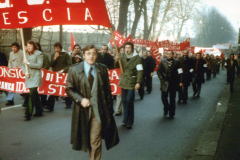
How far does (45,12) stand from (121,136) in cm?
268

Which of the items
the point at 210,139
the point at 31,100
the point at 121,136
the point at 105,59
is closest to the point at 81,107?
the point at 121,136

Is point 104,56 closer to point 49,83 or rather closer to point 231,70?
point 49,83

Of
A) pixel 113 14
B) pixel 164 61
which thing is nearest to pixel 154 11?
pixel 113 14

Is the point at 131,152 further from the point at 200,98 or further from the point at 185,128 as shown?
the point at 200,98

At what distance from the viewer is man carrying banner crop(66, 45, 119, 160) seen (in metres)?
3.84

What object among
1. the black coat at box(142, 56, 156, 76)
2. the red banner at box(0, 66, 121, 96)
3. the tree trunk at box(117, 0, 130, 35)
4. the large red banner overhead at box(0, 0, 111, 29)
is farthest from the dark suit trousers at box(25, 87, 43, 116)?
the tree trunk at box(117, 0, 130, 35)

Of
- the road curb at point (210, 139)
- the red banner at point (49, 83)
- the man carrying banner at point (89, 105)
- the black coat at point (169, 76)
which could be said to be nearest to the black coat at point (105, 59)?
the red banner at point (49, 83)

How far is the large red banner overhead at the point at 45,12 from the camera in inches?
195

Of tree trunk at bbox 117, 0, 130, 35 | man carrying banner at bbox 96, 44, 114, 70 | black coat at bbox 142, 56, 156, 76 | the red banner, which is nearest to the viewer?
the red banner

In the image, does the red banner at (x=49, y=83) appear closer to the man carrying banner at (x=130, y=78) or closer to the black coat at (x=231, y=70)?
the man carrying banner at (x=130, y=78)

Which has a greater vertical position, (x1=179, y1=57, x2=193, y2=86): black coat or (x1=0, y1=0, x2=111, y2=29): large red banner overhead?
(x1=0, y1=0, x2=111, y2=29): large red banner overhead

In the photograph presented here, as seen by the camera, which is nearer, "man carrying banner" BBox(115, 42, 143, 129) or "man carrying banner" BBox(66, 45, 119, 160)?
"man carrying banner" BBox(66, 45, 119, 160)

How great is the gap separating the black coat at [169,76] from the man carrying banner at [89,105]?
4074 mm

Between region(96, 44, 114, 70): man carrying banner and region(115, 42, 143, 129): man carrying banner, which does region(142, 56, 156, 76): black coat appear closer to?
region(96, 44, 114, 70): man carrying banner
